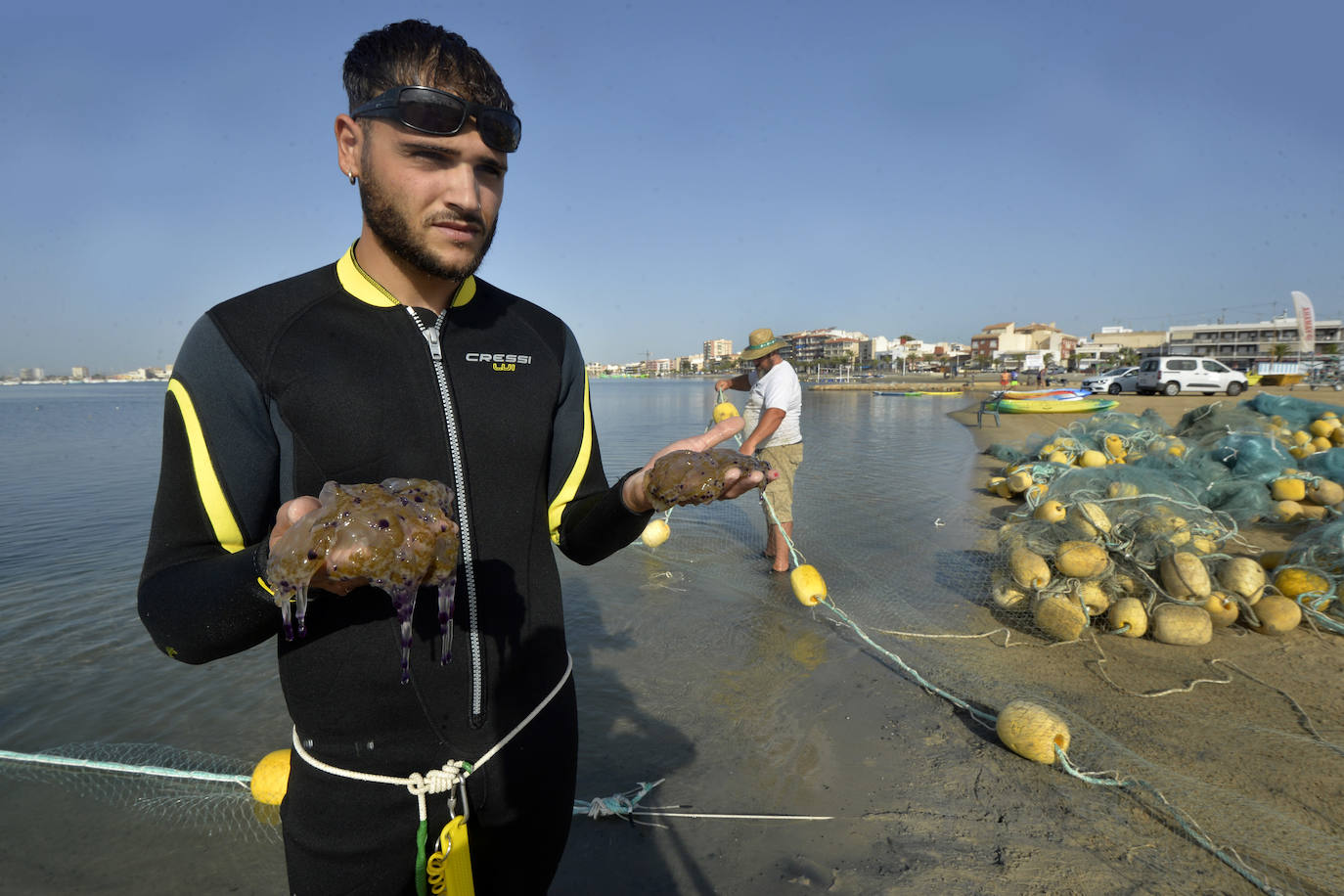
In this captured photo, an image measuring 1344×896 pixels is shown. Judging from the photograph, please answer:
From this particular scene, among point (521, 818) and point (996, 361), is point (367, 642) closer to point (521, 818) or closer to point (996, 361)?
point (521, 818)

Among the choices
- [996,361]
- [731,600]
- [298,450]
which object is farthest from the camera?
[996,361]

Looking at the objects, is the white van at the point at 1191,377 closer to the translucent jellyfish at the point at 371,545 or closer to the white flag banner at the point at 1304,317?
the white flag banner at the point at 1304,317

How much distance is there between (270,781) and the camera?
336 centimetres

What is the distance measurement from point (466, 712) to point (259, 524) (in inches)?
25.1

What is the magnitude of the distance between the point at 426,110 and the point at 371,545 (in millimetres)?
1029

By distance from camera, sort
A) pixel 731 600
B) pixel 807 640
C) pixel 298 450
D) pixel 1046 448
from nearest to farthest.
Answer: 1. pixel 298 450
2. pixel 807 640
3. pixel 731 600
4. pixel 1046 448

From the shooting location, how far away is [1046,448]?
37.0ft

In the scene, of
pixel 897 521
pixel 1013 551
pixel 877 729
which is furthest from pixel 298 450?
pixel 897 521

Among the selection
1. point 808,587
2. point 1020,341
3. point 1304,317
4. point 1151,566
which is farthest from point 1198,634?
point 1020,341

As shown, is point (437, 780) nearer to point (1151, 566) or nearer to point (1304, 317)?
point (1151, 566)

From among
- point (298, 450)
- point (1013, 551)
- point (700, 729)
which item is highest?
point (298, 450)

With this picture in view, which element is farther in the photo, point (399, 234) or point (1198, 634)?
point (1198, 634)

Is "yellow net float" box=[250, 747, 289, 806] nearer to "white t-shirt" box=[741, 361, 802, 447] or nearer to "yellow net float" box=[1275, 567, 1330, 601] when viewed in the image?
"white t-shirt" box=[741, 361, 802, 447]

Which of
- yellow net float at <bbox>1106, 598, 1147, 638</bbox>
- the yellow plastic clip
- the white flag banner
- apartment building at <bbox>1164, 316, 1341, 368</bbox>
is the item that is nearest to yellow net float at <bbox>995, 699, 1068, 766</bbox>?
yellow net float at <bbox>1106, 598, 1147, 638</bbox>
